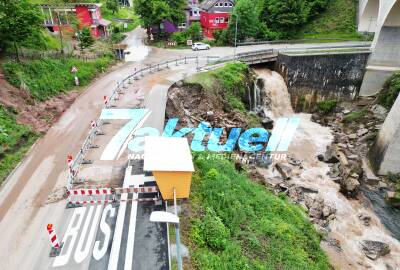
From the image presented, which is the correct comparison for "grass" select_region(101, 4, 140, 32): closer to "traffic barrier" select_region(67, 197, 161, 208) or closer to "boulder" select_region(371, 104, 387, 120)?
"boulder" select_region(371, 104, 387, 120)

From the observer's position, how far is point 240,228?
47.5 ft

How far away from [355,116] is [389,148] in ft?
32.7

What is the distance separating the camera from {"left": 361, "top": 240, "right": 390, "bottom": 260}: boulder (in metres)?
18.4

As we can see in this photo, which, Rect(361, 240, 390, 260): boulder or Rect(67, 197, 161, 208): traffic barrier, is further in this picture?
Rect(361, 240, 390, 260): boulder

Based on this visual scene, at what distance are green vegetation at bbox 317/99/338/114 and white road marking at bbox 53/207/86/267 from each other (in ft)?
111

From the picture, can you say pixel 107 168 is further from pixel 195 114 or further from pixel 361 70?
pixel 361 70

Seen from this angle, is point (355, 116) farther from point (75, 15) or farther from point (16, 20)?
point (75, 15)

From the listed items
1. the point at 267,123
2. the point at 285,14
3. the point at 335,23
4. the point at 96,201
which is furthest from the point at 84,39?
the point at 335,23

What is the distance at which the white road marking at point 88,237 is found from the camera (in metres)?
11.9

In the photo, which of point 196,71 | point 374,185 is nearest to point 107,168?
point 196,71

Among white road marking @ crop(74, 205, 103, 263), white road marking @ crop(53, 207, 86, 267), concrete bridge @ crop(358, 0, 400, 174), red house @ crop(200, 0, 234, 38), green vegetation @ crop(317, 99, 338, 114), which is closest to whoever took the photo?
white road marking @ crop(53, 207, 86, 267)

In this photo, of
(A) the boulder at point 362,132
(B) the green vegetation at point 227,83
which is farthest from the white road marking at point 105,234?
(A) the boulder at point 362,132

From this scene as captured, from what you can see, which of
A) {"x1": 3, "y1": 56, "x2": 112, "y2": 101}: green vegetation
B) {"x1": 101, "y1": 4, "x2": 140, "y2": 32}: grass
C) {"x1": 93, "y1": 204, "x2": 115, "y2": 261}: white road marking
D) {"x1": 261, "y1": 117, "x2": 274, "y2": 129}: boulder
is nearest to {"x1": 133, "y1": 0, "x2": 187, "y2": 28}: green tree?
{"x1": 101, "y1": 4, "x2": 140, "y2": 32}: grass

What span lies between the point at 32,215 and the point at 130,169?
566cm
